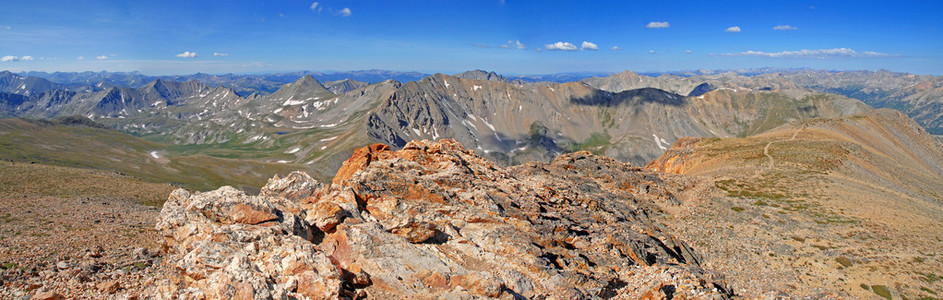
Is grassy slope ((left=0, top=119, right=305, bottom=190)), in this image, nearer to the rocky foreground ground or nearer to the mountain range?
the mountain range

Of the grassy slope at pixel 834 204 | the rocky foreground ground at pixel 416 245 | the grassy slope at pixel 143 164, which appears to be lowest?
the grassy slope at pixel 143 164

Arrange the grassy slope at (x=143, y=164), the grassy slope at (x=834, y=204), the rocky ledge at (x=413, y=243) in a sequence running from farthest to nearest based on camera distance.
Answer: the grassy slope at (x=143, y=164) → the grassy slope at (x=834, y=204) → the rocky ledge at (x=413, y=243)

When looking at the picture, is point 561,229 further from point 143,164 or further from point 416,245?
point 143,164

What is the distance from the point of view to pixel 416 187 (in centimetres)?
2997

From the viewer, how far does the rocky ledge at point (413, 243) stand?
1568cm

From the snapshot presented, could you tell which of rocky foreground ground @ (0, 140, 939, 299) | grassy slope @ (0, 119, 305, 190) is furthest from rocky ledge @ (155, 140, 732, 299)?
grassy slope @ (0, 119, 305, 190)

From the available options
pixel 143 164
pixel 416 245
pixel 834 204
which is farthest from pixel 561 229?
pixel 143 164

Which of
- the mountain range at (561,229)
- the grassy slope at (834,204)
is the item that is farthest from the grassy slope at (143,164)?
the grassy slope at (834,204)

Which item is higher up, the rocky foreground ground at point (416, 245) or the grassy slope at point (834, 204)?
the rocky foreground ground at point (416, 245)

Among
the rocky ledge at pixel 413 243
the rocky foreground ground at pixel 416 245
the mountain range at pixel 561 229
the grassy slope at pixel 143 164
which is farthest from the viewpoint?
the grassy slope at pixel 143 164

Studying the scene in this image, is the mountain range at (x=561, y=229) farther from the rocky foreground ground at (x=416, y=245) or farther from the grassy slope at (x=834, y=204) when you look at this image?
the grassy slope at (x=834, y=204)

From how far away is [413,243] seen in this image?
22516 millimetres

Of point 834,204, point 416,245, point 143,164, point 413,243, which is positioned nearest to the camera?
point 416,245

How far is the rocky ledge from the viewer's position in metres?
15.7
